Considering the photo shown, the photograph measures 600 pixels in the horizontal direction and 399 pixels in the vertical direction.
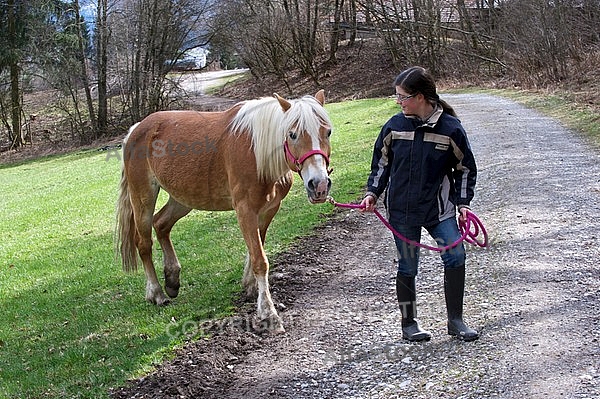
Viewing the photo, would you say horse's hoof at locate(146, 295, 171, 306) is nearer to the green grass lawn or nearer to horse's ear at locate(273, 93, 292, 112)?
the green grass lawn

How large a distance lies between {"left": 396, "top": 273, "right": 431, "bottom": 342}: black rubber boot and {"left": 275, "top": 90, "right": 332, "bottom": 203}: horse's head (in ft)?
2.72

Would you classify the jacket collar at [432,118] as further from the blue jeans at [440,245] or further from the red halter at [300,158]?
the red halter at [300,158]

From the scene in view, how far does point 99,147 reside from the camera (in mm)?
31156

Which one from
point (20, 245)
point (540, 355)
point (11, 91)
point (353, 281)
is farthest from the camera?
point (11, 91)

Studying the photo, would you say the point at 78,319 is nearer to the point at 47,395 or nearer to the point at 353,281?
the point at 47,395

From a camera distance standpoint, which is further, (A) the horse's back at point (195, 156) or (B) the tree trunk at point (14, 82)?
(B) the tree trunk at point (14, 82)

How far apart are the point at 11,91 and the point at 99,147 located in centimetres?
736

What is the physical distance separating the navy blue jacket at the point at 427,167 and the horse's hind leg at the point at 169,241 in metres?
2.84

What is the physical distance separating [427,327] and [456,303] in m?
0.44

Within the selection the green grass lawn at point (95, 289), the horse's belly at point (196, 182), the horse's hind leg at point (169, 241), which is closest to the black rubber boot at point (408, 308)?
the green grass lawn at point (95, 289)

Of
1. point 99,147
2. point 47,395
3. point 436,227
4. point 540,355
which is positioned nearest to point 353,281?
point 436,227

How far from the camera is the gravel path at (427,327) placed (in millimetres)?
3840

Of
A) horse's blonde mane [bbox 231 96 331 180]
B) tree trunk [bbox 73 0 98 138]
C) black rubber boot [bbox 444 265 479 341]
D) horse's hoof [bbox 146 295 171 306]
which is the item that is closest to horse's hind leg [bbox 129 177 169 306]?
horse's hoof [bbox 146 295 171 306]

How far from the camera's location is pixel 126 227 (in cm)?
674
